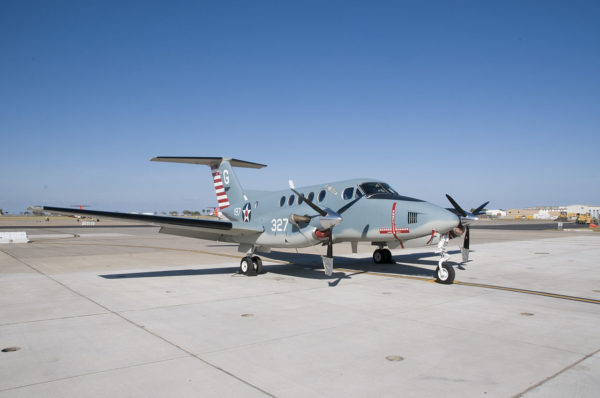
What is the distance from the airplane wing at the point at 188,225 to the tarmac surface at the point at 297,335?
5.04 ft

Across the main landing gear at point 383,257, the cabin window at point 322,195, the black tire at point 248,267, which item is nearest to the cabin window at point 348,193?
the cabin window at point 322,195

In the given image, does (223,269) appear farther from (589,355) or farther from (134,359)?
(589,355)

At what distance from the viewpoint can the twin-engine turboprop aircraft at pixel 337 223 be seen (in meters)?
11.7

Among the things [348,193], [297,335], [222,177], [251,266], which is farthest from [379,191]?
[222,177]

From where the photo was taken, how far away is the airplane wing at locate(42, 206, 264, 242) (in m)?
12.3

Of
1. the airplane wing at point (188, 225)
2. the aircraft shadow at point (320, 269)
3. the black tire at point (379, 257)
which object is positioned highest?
the airplane wing at point (188, 225)

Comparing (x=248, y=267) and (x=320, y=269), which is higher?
(x=248, y=267)

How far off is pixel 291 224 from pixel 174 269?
5527mm

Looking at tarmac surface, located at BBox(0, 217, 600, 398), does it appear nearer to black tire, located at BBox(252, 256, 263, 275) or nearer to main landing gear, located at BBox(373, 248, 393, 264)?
black tire, located at BBox(252, 256, 263, 275)

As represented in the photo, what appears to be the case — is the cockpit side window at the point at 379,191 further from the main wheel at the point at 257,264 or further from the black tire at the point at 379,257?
the black tire at the point at 379,257

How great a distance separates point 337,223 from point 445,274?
3618mm

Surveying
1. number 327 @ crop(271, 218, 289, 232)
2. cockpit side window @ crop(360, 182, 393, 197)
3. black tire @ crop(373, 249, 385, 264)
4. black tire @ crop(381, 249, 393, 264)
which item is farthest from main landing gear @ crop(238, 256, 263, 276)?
black tire @ crop(381, 249, 393, 264)

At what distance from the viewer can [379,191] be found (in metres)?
13.0

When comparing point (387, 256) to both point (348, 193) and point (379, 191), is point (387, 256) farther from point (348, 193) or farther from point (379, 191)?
point (348, 193)
